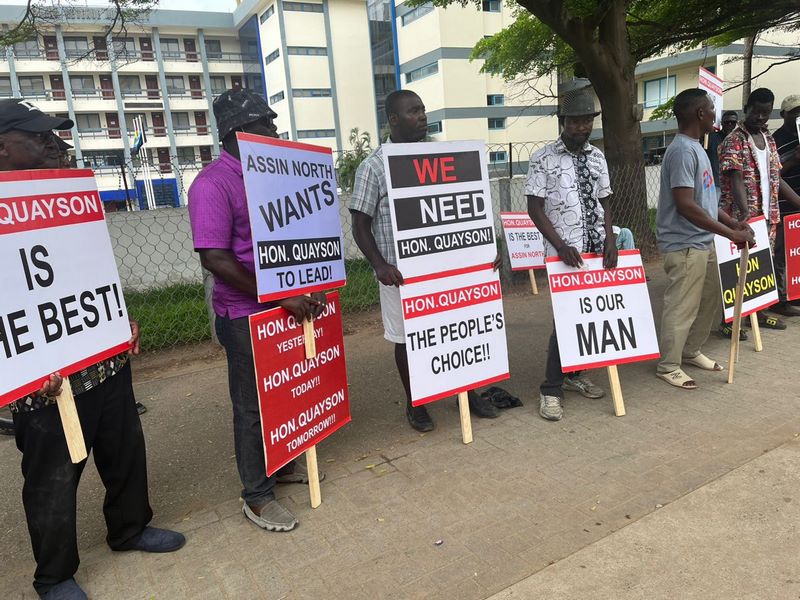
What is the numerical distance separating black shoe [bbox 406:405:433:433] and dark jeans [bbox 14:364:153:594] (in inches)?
68.0

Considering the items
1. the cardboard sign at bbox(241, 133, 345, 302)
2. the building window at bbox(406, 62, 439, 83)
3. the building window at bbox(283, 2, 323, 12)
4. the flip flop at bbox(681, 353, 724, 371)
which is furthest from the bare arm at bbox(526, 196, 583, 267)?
the building window at bbox(283, 2, 323, 12)

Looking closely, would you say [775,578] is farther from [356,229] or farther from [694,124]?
[694,124]

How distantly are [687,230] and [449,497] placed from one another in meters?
2.66

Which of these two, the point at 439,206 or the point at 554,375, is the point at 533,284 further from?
the point at 439,206

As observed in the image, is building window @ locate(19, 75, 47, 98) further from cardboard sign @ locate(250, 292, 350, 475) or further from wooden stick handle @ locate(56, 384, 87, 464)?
wooden stick handle @ locate(56, 384, 87, 464)

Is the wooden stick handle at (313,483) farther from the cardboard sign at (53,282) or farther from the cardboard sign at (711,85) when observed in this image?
the cardboard sign at (711,85)

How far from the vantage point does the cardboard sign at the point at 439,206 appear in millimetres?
3328

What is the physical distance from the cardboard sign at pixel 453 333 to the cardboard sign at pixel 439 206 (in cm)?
11

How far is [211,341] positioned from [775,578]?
16.7 ft

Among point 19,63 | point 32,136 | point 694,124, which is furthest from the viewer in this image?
point 19,63

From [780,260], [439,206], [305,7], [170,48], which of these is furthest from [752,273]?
[170,48]

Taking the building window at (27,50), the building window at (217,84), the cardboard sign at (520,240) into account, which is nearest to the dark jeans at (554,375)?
the cardboard sign at (520,240)

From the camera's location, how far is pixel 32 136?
7.34 ft

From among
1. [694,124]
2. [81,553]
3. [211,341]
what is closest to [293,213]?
[81,553]
